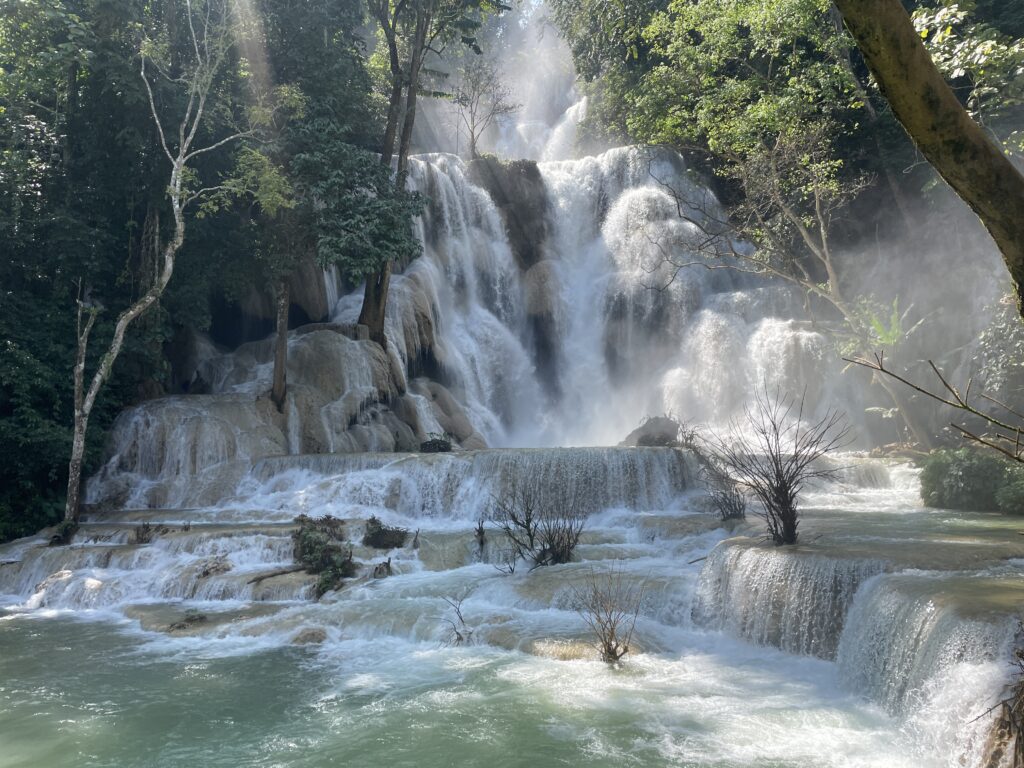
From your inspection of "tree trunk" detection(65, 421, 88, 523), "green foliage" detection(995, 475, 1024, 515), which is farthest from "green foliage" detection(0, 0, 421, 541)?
"green foliage" detection(995, 475, 1024, 515)

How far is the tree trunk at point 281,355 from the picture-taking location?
1814cm

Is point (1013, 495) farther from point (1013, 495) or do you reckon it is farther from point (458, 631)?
point (458, 631)

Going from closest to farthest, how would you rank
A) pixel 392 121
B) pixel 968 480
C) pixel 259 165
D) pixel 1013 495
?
1. pixel 1013 495
2. pixel 968 480
3. pixel 259 165
4. pixel 392 121

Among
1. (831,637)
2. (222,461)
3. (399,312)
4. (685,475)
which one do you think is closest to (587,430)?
(399,312)

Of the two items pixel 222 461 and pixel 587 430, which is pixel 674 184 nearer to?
pixel 587 430

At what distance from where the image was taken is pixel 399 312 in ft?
72.4

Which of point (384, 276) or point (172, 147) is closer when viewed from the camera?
point (172, 147)

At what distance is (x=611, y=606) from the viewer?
27.0ft

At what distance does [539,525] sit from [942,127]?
10417 mm

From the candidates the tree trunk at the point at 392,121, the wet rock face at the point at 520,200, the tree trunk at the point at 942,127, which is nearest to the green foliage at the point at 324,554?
the tree trunk at the point at 942,127

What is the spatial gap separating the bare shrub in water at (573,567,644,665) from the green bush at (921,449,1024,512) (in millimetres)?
7003

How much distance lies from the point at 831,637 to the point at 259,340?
17935 millimetres

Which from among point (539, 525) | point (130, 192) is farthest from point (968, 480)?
point (130, 192)

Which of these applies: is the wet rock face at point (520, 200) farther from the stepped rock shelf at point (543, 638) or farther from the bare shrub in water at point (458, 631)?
the bare shrub in water at point (458, 631)
